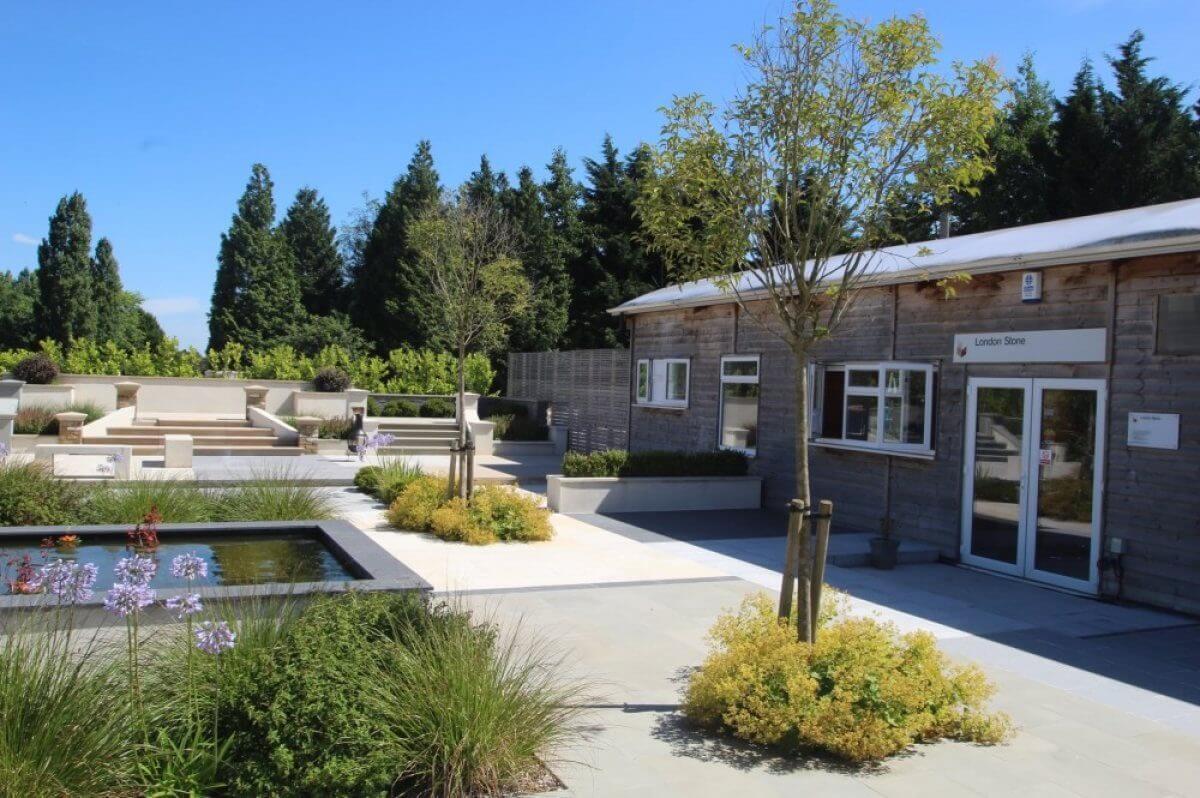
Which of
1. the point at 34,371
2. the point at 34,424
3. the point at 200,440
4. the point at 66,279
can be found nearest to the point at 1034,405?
the point at 200,440

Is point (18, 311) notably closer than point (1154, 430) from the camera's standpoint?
No

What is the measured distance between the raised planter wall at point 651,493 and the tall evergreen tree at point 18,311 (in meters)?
37.9

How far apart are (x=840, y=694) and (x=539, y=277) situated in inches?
1249

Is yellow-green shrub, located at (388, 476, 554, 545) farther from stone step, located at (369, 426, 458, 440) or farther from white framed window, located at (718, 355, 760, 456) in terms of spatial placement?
stone step, located at (369, 426, 458, 440)

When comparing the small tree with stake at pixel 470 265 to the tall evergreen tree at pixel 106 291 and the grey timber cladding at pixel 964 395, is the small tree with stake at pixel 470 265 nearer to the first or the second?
the grey timber cladding at pixel 964 395

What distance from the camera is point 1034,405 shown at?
992 cm

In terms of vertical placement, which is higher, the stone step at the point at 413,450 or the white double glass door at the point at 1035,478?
the white double glass door at the point at 1035,478

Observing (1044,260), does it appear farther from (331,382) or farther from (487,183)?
(487,183)

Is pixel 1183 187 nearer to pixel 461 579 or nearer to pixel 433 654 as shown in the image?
pixel 461 579

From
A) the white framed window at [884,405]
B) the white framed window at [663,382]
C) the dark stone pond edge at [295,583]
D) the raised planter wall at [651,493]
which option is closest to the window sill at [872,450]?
the white framed window at [884,405]

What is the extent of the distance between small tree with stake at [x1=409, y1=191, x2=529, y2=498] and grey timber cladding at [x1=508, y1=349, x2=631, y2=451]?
2099 millimetres

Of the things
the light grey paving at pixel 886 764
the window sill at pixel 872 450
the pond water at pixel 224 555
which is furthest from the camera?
the window sill at pixel 872 450

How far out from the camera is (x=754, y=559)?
10766 mm

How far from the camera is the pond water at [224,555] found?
7.79m
